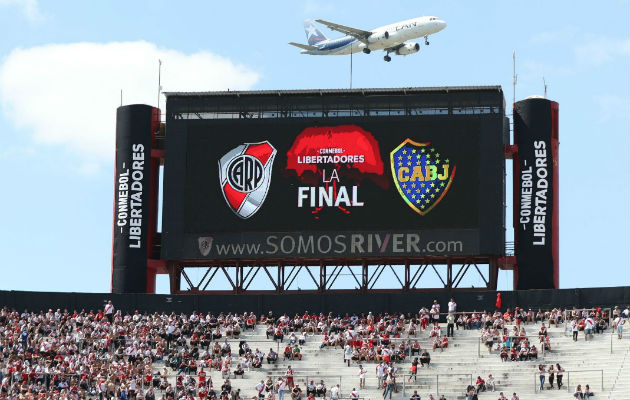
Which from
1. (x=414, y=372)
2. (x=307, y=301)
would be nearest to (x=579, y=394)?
(x=414, y=372)

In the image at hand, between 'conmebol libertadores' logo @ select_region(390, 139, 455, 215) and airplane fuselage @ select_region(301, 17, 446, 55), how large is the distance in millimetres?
15110

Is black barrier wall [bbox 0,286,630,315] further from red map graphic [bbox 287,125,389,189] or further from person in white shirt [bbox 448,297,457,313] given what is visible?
red map graphic [bbox 287,125,389,189]

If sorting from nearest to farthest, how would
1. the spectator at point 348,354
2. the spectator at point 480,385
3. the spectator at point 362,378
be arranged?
the spectator at point 480,385, the spectator at point 362,378, the spectator at point 348,354

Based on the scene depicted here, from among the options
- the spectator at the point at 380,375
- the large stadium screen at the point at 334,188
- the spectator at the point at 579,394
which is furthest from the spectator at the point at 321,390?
the large stadium screen at the point at 334,188

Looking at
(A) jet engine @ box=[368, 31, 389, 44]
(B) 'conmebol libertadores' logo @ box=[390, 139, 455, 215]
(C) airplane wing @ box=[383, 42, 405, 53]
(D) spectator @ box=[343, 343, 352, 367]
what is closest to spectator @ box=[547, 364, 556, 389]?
(D) spectator @ box=[343, 343, 352, 367]

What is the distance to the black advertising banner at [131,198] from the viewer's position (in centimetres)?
6612

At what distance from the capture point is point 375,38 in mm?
84375

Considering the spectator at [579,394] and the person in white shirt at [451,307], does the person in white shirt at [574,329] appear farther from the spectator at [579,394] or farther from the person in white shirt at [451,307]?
the person in white shirt at [451,307]

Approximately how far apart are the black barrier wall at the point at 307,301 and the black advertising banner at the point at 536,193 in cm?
238

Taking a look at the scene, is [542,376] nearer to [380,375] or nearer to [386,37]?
[380,375]

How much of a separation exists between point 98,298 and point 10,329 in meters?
5.16

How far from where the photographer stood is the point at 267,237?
215 ft

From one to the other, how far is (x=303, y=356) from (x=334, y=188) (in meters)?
10.6

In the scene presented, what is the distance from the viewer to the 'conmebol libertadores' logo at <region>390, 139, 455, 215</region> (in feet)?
213
